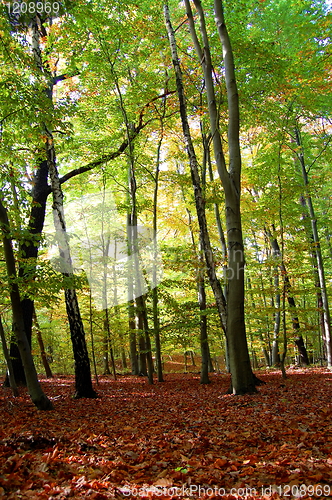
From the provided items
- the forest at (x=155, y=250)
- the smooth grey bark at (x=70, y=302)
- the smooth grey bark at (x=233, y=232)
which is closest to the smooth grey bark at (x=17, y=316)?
the forest at (x=155, y=250)

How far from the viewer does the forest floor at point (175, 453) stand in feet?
7.70

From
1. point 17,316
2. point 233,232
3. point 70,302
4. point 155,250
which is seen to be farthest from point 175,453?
point 155,250

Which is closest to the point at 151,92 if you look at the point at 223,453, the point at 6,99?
the point at 6,99

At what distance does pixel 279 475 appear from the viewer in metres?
2.50

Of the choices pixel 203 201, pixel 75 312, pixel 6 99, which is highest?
pixel 6 99

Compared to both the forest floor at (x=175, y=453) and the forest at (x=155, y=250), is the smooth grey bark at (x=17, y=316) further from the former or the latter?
the forest floor at (x=175, y=453)

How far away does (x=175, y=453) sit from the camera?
10.3ft

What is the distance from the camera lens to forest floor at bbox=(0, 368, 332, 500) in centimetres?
235

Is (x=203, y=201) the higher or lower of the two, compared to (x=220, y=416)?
higher

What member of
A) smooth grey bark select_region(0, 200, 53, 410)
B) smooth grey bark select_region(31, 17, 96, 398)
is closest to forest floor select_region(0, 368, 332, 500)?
smooth grey bark select_region(0, 200, 53, 410)

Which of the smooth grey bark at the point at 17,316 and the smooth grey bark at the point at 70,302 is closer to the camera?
the smooth grey bark at the point at 17,316

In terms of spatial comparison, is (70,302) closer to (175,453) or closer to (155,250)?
(155,250)

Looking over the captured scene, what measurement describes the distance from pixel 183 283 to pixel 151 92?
6.23m

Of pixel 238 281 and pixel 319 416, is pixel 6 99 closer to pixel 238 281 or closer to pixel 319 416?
pixel 238 281
